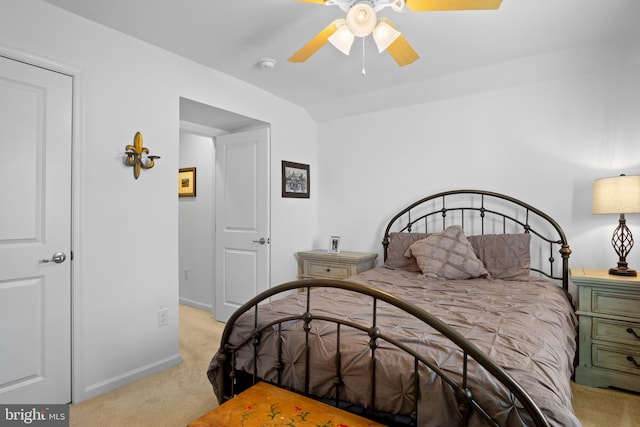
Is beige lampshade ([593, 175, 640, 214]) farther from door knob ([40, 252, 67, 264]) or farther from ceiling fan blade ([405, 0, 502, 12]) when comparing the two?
door knob ([40, 252, 67, 264])

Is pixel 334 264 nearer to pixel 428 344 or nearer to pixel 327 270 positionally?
pixel 327 270

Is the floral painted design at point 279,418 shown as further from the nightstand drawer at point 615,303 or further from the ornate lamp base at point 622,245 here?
the ornate lamp base at point 622,245

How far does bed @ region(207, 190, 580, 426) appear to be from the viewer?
3.60 ft

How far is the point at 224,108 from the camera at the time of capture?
3.09m

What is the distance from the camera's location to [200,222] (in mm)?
4355

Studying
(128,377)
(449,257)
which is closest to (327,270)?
(449,257)

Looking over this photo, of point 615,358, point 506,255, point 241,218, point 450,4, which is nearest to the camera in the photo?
point 450,4

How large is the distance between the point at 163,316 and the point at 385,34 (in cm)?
245

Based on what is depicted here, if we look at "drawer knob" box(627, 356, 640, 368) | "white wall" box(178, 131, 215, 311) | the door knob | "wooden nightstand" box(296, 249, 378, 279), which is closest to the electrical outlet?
the door knob

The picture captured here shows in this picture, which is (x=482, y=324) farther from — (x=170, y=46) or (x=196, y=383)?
(x=170, y=46)

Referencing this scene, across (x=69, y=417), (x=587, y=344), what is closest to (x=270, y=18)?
(x=69, y=417)

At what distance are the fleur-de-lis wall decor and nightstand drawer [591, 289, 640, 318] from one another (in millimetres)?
3223

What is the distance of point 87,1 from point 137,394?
8.04 ft

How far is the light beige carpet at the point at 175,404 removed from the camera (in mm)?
1979
